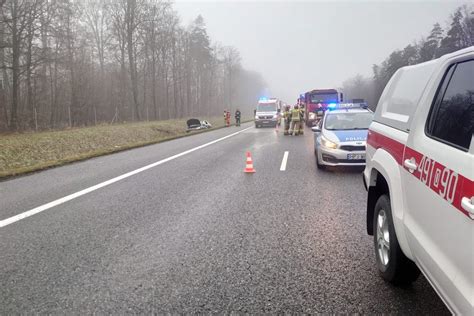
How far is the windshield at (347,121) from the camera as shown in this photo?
1012cm

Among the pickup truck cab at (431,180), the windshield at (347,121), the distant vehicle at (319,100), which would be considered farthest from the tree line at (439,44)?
the pickup truck cab at (431,180)

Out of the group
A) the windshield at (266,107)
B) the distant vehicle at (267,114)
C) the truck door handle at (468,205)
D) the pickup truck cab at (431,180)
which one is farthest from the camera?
the windshield at (266,107)

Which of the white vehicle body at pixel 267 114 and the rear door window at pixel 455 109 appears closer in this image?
the rear door window at pixel 455 109

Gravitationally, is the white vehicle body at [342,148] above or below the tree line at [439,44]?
below

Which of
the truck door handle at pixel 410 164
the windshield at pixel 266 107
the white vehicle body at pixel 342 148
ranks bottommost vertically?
the white vehicle body at pixel 342 148

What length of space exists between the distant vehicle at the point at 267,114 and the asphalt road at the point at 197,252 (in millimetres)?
25601

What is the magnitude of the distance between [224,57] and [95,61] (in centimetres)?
3857

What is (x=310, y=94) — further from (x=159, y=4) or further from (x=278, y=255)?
(x=278, y=255)

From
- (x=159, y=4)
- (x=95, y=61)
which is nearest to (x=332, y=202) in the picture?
(x=159, y=4)

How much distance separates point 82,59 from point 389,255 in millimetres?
42655

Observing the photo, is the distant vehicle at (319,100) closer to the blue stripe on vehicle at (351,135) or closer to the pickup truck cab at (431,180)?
the blue stripe on vehicle at (351,135)

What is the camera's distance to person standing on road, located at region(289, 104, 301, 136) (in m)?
21.5

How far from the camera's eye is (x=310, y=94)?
30734 millimetres

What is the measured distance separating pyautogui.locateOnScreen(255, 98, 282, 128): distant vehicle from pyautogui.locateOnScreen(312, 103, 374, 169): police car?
22277 millimetres
